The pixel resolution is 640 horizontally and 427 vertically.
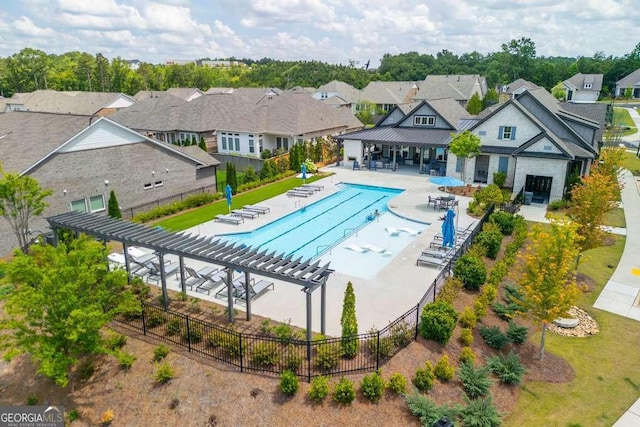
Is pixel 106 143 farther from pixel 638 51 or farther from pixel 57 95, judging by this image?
pixel 638 51

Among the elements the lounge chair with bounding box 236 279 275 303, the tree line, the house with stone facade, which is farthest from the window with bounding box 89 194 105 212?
the tree line

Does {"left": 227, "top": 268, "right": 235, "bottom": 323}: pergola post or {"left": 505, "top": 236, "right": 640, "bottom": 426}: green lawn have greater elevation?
{"left": 227, "top": 268, "right": 235, "bottom": 323}: pergola post

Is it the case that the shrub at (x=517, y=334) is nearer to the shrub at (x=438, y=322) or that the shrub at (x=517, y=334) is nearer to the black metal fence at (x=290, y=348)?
the shrub at (x=438, y=322)

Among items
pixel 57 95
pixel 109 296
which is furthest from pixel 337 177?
pixel 57 95

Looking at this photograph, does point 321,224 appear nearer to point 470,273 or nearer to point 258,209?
point 258,209

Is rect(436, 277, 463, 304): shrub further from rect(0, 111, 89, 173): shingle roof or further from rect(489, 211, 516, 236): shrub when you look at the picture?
rect(0, 111, 89, 173): shingle roof

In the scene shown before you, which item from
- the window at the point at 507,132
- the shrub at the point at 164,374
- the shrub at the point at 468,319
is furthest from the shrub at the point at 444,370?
the window at the point at 507,132
